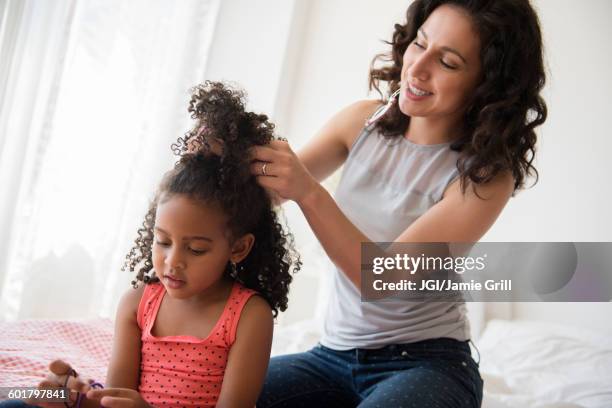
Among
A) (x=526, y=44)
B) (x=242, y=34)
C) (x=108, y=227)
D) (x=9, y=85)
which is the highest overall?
(x=242, y=34)

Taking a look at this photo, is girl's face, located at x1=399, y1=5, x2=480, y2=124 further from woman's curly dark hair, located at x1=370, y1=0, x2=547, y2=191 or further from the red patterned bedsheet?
the red patterned bedsheet

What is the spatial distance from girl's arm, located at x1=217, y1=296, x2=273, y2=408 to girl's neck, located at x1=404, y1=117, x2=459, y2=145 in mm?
535

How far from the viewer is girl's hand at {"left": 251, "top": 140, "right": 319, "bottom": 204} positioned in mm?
1123

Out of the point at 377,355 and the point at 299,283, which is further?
the point at 299,283

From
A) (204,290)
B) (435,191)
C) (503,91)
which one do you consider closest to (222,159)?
(204,290)

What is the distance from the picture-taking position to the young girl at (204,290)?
113 centimetres

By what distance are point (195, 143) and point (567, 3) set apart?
245 cm

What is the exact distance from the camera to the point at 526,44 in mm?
1344

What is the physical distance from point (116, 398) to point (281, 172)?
44 centimetres

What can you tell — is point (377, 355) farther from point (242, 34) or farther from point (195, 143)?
point (242, 34)

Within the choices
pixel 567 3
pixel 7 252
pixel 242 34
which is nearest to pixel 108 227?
pixel 7 252

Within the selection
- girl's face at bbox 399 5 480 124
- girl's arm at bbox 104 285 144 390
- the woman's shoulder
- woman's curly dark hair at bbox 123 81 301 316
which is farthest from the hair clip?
girl's arm at bbox 104 285 144 390

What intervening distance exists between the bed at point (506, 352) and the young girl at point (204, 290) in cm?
31

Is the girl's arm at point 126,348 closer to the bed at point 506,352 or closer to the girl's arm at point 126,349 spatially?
the girl's arm at point 126,349
